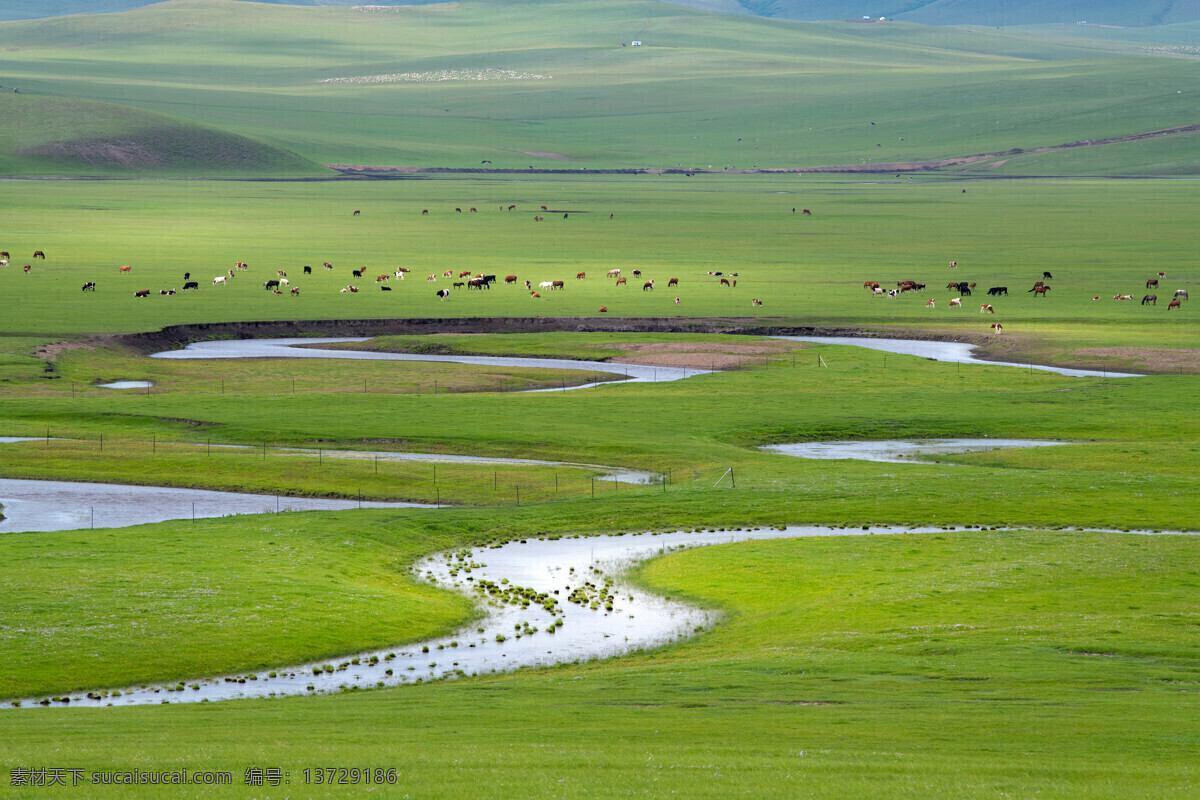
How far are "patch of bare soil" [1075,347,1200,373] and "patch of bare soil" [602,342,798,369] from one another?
57.1 ft

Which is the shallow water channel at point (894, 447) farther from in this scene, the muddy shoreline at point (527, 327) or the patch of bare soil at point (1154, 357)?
the muddy shoreline at point (527, 327)

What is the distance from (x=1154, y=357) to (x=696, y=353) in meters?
25.3

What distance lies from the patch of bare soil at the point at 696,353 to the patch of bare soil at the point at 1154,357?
17419 millimetres

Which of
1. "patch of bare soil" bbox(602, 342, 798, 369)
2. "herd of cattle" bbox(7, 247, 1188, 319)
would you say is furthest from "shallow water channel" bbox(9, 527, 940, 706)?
"herd of cattle" bbox(7, 247, 1188, 319)

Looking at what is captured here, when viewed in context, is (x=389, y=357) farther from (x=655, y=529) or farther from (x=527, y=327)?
(x=655, y=529)

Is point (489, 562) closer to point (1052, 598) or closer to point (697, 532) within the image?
point (697, 532)

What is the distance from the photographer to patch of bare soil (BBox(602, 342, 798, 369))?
271 feet

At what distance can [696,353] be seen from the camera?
280 feet

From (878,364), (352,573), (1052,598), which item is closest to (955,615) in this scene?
(1052,598)

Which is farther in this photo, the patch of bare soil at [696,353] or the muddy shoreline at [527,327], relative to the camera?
the muddy shoreline at [527,327]

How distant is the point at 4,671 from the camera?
2928cm

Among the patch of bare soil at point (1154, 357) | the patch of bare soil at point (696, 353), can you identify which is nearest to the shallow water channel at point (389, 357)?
the patch of bare soil at point (696, 353)

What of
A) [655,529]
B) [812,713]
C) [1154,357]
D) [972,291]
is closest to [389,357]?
[655,529]

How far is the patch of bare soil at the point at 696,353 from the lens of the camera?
271 feet
